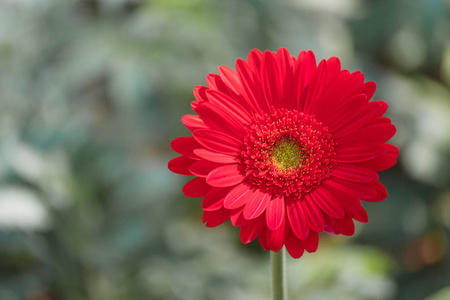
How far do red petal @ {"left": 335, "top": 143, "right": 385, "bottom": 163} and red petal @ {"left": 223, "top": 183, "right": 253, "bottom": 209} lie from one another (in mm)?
136

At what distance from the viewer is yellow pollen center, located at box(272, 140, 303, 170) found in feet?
2.43

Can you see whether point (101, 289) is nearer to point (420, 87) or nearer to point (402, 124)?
point (402, 124)

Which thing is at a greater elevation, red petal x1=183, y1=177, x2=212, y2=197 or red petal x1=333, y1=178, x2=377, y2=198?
red petal x1=183, y1=177, x2=212, y2=197

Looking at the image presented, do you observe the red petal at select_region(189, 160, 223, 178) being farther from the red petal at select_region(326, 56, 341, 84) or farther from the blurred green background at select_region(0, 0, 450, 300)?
the blurred green background at select_region(0, 0, 450, 300)

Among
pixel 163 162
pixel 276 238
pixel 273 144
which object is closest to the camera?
pixel 276 238

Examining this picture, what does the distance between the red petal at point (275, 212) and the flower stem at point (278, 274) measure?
0.16 feet

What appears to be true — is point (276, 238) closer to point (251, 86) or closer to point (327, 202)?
point (327, 202)

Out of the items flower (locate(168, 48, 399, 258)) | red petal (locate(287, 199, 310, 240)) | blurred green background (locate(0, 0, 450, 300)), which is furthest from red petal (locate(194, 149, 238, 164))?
blurred green background (locate(0, 0, 450, 300))

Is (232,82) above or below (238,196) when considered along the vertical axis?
above

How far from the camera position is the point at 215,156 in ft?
2.13

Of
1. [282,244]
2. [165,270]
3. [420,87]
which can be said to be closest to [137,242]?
[165,270]

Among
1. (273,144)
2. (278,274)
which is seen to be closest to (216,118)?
(273,144)

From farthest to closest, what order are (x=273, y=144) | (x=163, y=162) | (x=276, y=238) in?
(x=163, y=162), (x=273, y=144), (x=276, y=238)

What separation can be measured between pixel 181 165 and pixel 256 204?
0.39 feet
